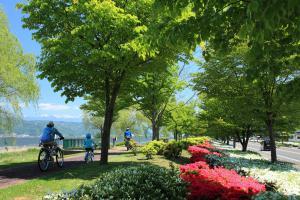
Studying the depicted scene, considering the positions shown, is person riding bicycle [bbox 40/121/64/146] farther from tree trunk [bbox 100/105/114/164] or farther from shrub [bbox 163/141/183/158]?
shrub [bbox 163/141/183/158]

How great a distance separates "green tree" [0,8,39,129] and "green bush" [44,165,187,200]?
58.6ft

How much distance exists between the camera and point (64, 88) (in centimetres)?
1839

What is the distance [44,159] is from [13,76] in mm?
10588

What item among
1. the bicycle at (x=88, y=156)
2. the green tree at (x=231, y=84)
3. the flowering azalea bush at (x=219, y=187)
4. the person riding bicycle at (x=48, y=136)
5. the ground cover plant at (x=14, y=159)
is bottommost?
the flowering azalea bush at (x=219, y=187)

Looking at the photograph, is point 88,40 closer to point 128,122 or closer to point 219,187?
point 219,187

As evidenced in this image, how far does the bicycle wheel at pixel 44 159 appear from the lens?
15.5 m

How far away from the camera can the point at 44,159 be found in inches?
614

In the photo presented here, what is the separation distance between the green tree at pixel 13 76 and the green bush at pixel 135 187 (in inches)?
703

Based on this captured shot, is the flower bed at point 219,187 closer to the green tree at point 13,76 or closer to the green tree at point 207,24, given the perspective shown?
the green tree at point 207,24

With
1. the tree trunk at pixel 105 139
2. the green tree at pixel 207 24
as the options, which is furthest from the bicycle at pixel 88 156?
the green tree at pixel 207 24

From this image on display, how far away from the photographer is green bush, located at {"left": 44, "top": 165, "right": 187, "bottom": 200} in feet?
22.3

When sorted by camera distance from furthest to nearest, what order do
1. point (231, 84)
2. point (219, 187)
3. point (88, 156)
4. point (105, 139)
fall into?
point (231, 84), point (88, 156), point (105, 139), point (219, 187)

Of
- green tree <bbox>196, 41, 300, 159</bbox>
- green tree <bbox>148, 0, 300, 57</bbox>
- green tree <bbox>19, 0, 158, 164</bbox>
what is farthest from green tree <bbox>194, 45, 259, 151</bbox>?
green tree <bbox>148, 0, 300, 57</bbox>

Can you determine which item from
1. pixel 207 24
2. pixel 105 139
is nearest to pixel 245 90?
pixel 105 139
